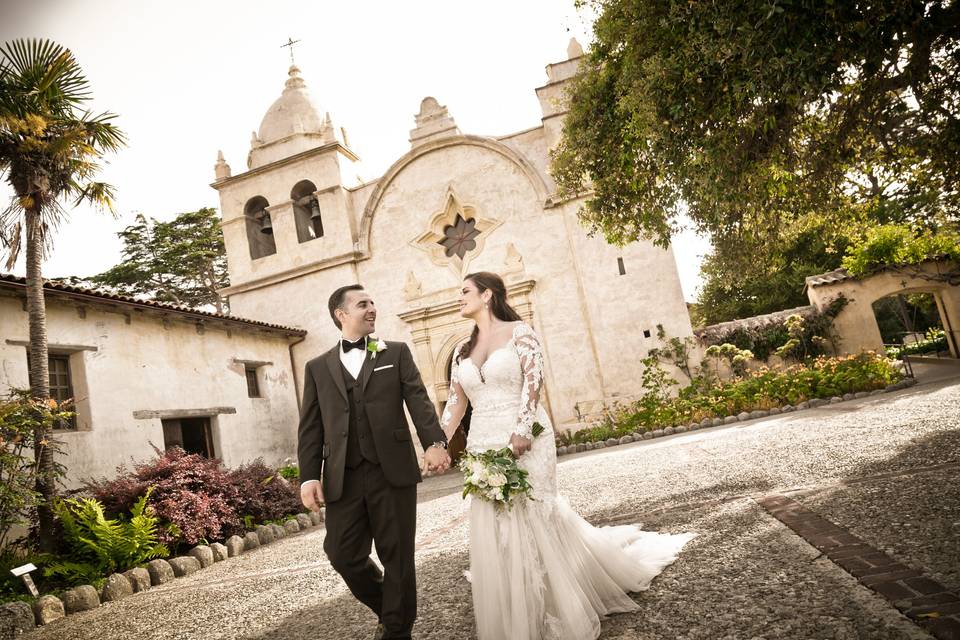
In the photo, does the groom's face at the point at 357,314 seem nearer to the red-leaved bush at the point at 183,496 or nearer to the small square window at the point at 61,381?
the red-leaved bush at the point at 183,496

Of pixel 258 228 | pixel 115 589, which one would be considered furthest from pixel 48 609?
pixel 258 228

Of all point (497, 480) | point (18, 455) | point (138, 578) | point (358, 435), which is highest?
point (18, 455)

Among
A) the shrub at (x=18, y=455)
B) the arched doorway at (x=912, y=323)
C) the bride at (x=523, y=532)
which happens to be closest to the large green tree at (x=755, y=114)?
the bride at (x=523, y=532)

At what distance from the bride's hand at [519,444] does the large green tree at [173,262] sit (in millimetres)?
28748

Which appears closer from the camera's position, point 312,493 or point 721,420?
point 312,493

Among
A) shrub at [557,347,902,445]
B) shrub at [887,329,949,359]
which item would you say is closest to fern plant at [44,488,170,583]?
shrub at [557,347,902,445]

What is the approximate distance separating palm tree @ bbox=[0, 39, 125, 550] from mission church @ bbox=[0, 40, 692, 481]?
279 centimetres

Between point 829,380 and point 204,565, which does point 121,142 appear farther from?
point 829,380

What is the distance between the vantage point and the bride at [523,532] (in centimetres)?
284

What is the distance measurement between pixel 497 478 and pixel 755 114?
14.3 feet

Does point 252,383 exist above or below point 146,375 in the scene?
below

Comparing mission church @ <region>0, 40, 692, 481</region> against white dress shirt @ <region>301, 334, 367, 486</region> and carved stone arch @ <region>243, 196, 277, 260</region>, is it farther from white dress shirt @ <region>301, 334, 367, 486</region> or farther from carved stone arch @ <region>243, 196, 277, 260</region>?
white dress shirt @ <region>301, 334, 367, 486</region>

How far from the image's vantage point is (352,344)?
11.1ft

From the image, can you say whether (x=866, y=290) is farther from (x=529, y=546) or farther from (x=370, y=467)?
(x=370, y=467)
